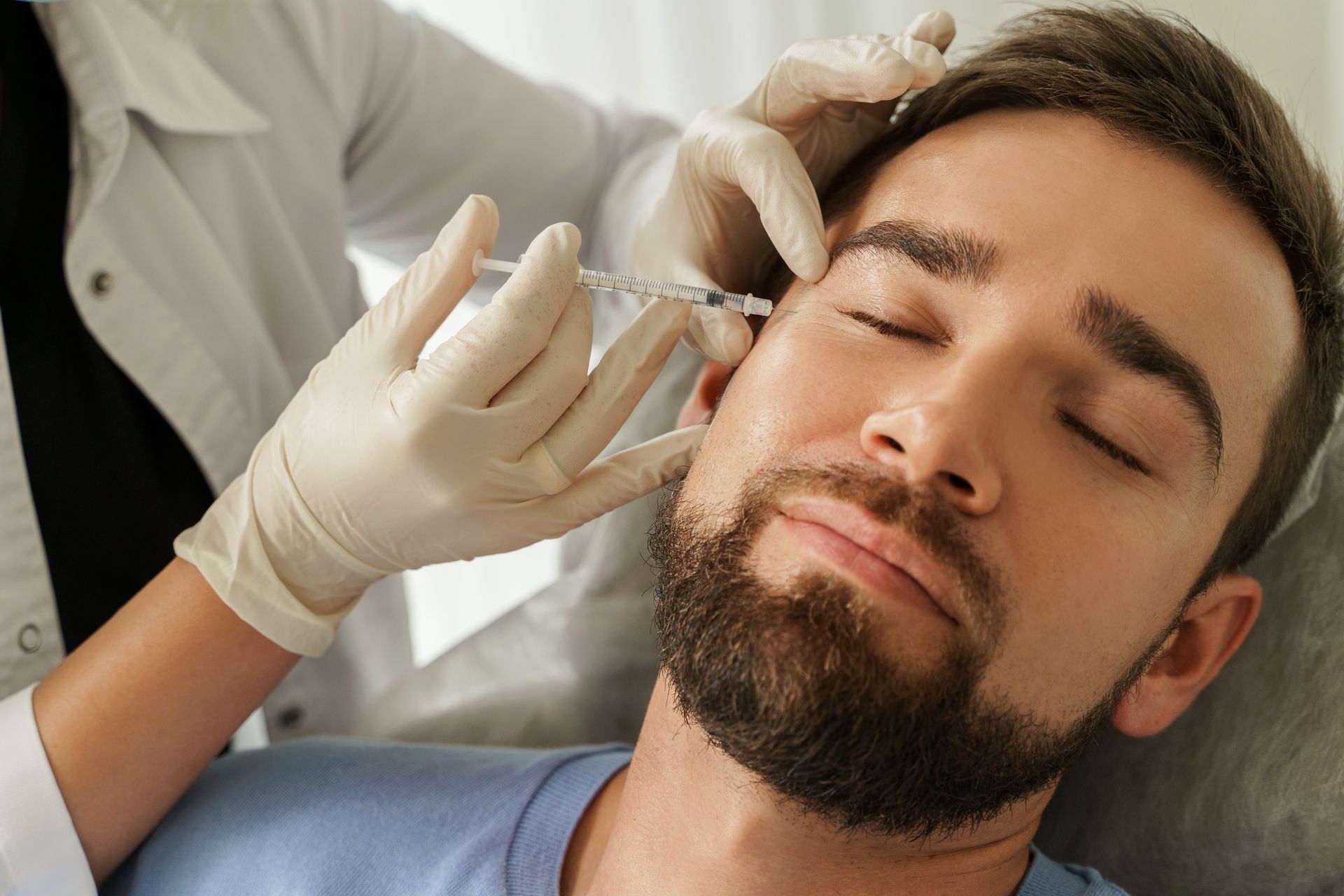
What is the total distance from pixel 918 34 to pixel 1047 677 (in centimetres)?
82

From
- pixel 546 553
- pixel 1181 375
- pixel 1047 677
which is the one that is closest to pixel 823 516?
pixel 1047 677

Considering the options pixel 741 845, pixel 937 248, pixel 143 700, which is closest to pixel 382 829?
pixel 143 700

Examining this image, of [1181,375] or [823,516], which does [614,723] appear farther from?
[1181,375]

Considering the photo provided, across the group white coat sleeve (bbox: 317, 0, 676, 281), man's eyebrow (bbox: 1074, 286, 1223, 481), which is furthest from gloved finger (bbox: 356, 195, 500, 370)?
man's eyebrow (bbox: 1074, 286, 1223, 481)

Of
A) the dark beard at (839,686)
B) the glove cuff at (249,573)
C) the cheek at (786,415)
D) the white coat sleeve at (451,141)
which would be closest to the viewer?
the dark beard at (839,686)

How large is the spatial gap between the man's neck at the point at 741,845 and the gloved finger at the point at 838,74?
756 millimetres

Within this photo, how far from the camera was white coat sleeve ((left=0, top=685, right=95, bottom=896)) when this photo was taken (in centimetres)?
129

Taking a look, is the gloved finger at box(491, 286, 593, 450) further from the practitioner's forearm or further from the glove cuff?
the practitioner's forearm

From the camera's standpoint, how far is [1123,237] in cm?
119

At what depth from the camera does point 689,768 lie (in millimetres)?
1233

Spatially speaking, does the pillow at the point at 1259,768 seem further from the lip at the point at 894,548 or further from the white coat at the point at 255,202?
the white coat at the point at 255,202

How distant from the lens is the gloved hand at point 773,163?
4.23ft

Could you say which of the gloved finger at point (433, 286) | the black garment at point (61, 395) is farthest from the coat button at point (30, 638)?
the gloved finger at point (433, 286)

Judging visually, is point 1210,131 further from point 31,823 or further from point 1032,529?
point 31,823
